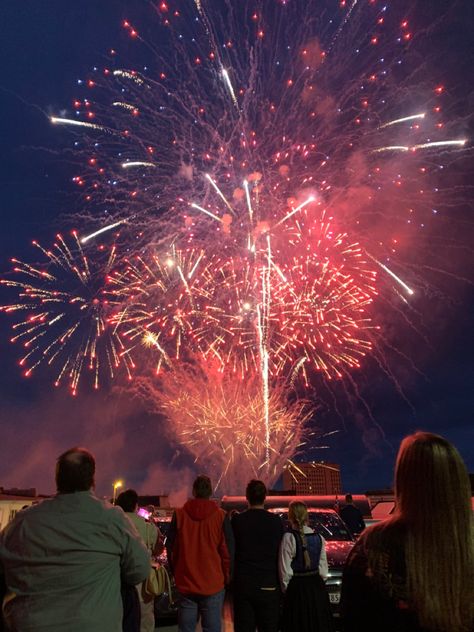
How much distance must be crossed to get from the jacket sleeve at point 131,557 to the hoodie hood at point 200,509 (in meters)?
2.34

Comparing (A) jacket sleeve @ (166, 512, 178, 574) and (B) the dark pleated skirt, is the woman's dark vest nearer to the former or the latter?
(B) the dark pleated skirt

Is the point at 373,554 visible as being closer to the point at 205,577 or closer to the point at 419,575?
the point at 419,575

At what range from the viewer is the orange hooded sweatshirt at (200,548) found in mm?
4863

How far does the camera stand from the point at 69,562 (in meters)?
2.57

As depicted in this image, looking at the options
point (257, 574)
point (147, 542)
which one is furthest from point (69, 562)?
point (257, 574)

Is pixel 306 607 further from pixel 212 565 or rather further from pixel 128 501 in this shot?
pixel 128 501

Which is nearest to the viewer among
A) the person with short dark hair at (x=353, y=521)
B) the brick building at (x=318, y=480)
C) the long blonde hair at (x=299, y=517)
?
the long blonde hair at (x=299, y=517)

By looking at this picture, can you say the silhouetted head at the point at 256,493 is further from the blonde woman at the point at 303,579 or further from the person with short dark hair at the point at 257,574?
the blonde woman at the point at 303,579

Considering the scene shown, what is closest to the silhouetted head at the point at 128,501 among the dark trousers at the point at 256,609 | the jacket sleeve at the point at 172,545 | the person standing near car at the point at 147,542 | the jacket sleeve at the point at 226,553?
the person standing near car at the point at 147,542

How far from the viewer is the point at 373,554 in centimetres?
183

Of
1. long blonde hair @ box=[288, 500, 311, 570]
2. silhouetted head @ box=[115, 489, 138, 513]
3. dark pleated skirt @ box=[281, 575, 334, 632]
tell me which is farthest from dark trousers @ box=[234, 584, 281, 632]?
silhouetted head @ box=[115, 489, 138, 513]

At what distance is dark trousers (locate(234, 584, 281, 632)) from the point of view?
197 inches

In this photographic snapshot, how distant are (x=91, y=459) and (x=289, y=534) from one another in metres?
2.89

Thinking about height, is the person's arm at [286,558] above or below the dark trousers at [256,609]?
above
